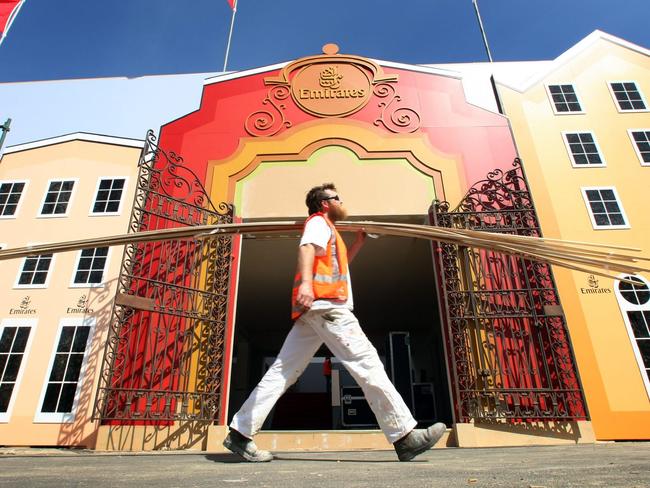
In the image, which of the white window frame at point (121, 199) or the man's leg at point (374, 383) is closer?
the man's leg at point (374, 383)

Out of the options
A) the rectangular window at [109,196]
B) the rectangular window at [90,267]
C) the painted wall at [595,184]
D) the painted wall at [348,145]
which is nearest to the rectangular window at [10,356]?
the rectangular window at [90,267]

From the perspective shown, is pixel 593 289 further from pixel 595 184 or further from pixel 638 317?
pixel 595 184

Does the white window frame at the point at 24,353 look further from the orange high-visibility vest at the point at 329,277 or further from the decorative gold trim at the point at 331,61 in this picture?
the decorative gold trim at the point at 331,61

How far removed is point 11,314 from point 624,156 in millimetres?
11406

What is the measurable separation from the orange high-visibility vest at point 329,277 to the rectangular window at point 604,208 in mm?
6052

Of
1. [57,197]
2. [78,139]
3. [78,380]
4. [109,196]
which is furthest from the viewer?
[78,139]

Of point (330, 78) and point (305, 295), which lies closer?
point (305, 295)

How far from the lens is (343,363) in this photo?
10.1 ft

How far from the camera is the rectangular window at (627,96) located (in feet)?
28.6

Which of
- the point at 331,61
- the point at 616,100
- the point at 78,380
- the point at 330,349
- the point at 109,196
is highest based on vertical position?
the point at 331,61

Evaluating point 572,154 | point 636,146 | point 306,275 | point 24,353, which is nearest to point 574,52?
point 636,146

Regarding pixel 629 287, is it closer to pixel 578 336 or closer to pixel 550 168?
pixel 578 336

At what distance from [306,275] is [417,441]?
4.41 ft

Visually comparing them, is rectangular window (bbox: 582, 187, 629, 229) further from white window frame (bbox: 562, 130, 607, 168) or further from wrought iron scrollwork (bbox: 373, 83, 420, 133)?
wrought iron scrollwork (bbox: 373, 83, 420, 133)
